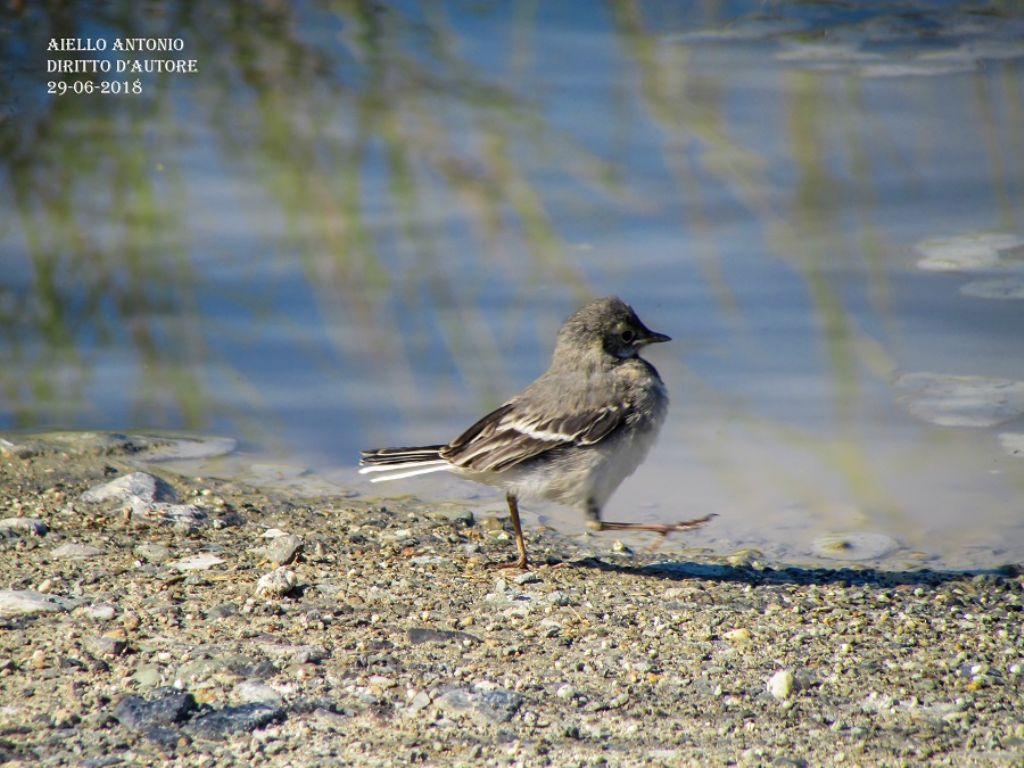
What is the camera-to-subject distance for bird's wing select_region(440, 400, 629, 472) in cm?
534

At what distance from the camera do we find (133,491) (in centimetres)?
555

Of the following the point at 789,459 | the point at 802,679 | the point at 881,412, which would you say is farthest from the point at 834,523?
the point at 802,679

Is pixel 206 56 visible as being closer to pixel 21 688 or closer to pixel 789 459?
pixel 789 459

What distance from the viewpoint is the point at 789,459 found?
626cm

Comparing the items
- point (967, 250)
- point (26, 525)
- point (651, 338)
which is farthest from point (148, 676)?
point (967, 250)

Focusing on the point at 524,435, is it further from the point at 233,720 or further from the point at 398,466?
the point at 233,720

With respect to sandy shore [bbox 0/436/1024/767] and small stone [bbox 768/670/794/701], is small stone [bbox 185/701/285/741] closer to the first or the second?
sandy shore [bbox 0/436/1024/767]

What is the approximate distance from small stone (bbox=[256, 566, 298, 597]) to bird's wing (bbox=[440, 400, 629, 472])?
3.38 feet

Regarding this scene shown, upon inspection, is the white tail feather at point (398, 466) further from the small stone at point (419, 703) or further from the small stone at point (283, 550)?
the small stone at point (419, 703)

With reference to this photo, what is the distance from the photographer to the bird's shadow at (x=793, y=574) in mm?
5109

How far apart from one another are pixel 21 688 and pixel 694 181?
5995mm

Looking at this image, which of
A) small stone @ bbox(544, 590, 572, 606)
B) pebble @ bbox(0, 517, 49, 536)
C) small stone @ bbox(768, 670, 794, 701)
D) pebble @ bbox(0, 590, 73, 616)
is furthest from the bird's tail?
small stone @ bbox(768, 670, 794, 701)

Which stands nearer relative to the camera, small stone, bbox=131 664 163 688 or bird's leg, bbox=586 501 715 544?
small stone, bbox=131 664 163 688

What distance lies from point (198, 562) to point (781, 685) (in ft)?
7.13
